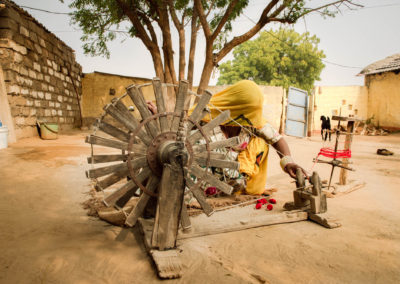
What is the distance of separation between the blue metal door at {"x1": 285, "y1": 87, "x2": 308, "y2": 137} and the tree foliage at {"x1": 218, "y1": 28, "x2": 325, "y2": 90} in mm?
13742

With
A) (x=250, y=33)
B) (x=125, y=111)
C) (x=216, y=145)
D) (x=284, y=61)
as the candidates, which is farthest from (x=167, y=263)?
(x=284, y=61)

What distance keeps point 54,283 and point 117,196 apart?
75 cm

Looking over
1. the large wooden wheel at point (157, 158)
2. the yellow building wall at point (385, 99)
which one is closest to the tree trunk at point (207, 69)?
the large wooden wheel at point (157, 158)

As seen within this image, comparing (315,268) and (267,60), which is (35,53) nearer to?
(315,268)

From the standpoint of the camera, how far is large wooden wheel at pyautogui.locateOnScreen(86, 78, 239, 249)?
2068mm

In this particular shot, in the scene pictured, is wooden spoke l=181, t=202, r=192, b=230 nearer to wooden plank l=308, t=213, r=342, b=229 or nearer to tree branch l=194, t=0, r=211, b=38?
wooden plank l=308, t=213, r=342, b=229

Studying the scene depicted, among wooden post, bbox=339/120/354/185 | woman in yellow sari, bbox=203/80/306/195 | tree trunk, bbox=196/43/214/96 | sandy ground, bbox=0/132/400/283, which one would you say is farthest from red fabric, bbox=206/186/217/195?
tree trunk, bbox=196/43/214/96

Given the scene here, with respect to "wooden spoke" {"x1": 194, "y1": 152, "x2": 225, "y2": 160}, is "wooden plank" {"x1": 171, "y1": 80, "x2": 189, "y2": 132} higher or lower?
higher

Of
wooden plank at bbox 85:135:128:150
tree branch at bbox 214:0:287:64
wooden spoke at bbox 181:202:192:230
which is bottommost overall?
wooden spoke at bbox 181:202:192:230

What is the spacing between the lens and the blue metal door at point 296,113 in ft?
40.1

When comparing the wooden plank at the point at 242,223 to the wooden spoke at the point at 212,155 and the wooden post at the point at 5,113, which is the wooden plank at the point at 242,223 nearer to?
the wooden spoke at the point at 212,155

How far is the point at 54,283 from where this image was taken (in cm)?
177

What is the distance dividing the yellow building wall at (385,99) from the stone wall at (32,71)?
17.9 meters

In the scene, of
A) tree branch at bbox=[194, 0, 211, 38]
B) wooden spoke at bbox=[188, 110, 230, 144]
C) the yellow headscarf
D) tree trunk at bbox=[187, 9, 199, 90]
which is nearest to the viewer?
wooden spoke at bbox=[188, 110, 230, 144]
